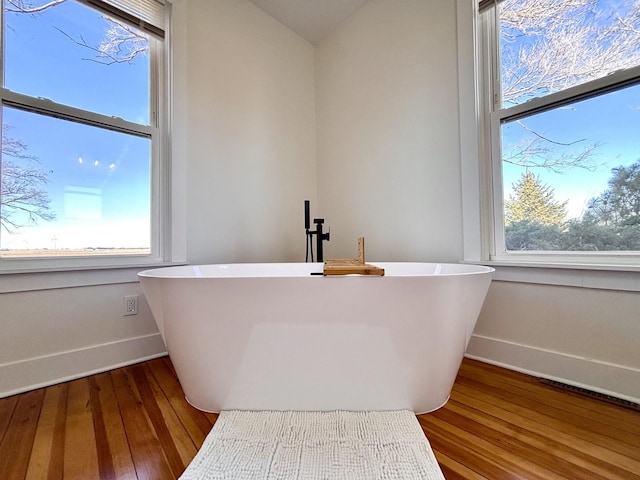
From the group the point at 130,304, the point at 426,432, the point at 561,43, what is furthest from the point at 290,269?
the point at 561,43

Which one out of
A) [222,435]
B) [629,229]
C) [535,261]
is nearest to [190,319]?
[222,435]

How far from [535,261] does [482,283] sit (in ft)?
1.91

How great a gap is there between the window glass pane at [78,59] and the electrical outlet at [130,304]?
106 cm

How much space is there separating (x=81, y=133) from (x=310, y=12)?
6.41 ft

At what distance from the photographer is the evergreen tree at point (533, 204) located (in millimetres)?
1502

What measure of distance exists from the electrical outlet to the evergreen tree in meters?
2.18

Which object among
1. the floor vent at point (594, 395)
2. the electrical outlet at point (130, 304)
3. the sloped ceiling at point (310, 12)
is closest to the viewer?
the floor vent at point (594, 395)

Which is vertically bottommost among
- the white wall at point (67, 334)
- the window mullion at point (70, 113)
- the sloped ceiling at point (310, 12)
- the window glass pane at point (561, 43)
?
the white wall at point (67, 334)

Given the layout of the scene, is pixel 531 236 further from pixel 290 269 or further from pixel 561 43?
pixel 290 269

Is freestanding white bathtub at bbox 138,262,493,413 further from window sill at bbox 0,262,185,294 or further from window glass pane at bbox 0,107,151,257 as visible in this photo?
window glass pane at bbox 0,107,151,257

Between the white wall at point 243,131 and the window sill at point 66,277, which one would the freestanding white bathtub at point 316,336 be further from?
the white wall at point 243,131

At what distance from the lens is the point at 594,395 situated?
1.29m

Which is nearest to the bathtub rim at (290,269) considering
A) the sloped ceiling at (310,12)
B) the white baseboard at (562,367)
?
the white baseboard at (562,367)

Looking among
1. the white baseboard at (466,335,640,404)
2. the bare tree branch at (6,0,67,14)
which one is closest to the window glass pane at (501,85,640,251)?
the white baseboard at (466,335,640,404)
